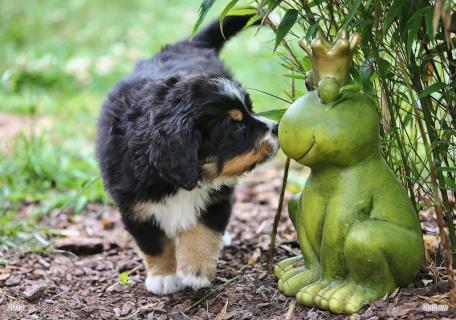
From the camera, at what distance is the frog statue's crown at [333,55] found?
2.53 meters

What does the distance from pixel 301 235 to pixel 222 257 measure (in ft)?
3.93

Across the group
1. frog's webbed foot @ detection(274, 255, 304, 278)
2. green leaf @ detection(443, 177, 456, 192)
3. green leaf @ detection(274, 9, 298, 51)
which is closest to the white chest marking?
frog's webbed foot @ detection(274, 255, 304, 278)

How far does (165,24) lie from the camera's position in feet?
33.1

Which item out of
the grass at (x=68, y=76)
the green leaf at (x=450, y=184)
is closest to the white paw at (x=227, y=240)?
the grass at (x=68, y=76)

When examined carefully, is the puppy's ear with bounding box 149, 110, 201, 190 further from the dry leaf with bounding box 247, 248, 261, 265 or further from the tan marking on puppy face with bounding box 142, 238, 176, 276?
the dry leaf with bounding box 247, 248, 261, 265

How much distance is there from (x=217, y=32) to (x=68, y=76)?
4379mm

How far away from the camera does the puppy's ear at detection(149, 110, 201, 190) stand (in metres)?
3.06

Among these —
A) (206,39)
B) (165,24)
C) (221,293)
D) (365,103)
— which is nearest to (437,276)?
(365,103)

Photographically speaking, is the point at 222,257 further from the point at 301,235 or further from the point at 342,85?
the point at 342,85

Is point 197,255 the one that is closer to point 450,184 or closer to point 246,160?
point 246,160

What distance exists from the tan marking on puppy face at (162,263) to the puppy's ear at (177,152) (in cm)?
67

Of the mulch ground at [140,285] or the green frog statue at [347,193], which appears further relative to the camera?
the mulch ground at [140,285]

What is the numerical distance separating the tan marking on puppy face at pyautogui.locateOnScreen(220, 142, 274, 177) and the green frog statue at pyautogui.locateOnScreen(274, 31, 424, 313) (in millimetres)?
582

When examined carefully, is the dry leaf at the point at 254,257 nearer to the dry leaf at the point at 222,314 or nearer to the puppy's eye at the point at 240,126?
the dry leaf at the point at 222,314
